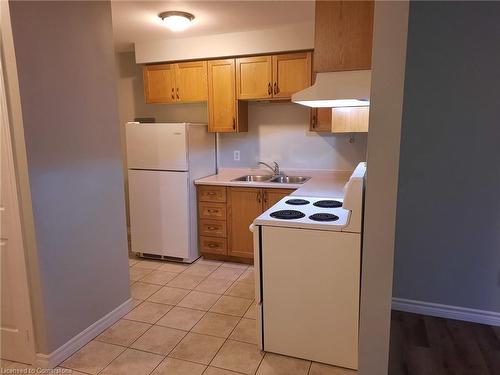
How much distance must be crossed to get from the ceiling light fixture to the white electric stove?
→ 189cm

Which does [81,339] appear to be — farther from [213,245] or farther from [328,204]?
[328,204]

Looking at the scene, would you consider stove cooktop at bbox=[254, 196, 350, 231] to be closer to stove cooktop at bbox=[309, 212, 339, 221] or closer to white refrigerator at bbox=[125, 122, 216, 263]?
stove cooktop at bbox=[309, 212, 339, 221]

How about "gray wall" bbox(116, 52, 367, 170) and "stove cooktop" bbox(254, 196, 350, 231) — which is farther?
"gray wall" bbox(116, 52, 367, 170)

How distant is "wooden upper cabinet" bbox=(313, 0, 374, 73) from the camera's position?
1.78m

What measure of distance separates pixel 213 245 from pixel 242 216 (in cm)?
48

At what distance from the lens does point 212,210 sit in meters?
3.74

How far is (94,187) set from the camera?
2395mm

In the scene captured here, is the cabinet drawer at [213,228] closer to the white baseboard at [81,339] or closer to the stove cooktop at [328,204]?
the white baseboard at [81,339]

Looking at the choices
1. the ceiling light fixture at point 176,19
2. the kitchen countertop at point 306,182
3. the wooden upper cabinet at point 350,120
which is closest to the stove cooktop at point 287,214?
the kitchen countertop at point 306,182

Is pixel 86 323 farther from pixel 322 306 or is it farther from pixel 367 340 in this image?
pixel 367 340

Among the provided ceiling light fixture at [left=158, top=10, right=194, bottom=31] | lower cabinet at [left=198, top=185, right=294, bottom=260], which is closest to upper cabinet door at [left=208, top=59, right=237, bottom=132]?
ceiling light fixture at [left=158, top=10, right=194, bottom=31]

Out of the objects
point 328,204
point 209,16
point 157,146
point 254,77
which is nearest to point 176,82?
point 157,146

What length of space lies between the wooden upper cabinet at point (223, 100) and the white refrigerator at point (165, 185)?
0.69 ft

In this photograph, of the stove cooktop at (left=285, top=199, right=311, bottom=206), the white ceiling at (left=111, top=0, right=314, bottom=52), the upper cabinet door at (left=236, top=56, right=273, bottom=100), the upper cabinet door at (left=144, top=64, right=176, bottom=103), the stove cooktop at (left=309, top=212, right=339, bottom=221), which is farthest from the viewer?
the upper cabinet door at (left=144, top=64, right=176, bottom=103)
